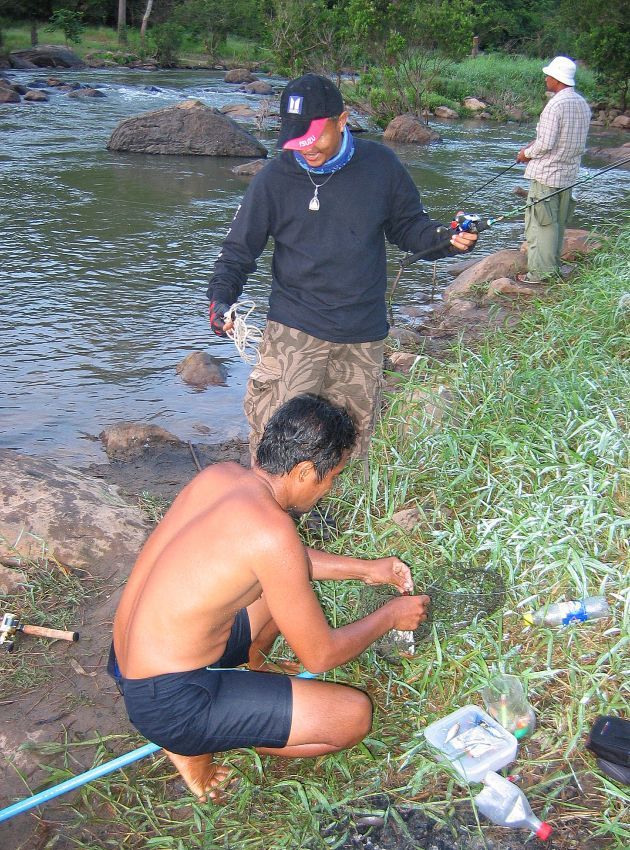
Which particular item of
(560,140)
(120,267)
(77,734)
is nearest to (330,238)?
(77,734)

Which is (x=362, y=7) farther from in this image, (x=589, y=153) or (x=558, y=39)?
(x=558, y=39)

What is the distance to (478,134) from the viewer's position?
63.9ft

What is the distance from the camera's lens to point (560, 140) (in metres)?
6.72

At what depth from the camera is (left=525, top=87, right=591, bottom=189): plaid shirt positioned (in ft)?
21.7

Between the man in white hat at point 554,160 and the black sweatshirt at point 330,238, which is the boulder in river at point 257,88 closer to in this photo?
the man in white hat at point 554,160

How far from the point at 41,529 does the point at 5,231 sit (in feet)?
22.9

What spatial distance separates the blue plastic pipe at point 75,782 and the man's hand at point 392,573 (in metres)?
0.91

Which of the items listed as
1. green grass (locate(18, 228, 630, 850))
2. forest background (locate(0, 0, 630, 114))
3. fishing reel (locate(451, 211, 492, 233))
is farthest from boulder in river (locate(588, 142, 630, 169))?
fishing reel (locate(451, 211, 492, 233))

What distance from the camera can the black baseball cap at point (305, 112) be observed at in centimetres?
326

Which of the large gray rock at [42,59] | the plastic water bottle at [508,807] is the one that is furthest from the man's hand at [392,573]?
the large gray rock at [42,59]

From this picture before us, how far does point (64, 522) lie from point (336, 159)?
6.47ft

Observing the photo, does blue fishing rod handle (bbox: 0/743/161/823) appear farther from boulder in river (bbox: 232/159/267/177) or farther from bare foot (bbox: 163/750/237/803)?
boulder in river (bbox: 232/159/267/177)

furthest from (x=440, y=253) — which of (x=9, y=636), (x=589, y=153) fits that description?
(x=589, y=153)

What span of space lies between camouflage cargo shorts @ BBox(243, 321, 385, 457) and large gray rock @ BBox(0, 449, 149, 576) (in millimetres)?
725
